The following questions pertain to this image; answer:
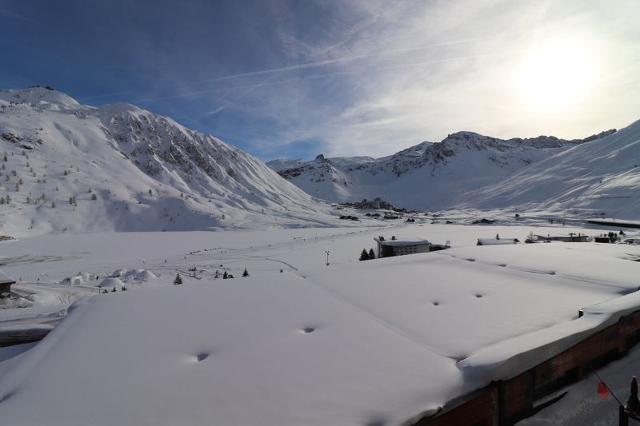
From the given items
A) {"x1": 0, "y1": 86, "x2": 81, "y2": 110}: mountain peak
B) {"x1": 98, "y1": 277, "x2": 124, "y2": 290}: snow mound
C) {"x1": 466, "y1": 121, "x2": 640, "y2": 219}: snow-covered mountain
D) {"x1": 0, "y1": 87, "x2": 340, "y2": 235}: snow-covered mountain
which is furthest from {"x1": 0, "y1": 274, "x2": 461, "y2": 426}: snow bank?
{"x1": 0, "y1": 86, "x2": 81, "y2": 110}: mountain peak

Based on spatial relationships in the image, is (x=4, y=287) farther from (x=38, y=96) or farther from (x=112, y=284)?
(x=38, y=96)

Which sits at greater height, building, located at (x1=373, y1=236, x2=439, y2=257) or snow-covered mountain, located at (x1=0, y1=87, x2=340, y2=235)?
snow-covered mountain, located at (x1=0, y1=87, x2=340, y2=235)

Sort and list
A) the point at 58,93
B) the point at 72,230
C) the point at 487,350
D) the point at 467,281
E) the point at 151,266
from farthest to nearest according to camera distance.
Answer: the point at 58,93, the point at 72,230, the point at 151,266, the point at 467,281, the point at 487,350

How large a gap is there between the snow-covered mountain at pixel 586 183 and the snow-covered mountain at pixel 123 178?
227ft

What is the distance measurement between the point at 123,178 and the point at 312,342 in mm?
92559

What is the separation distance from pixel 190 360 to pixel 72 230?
6929 centimetres

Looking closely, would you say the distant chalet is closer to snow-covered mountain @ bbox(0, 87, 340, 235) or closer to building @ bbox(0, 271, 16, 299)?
building @ bbox(0, 271, 16, 299)

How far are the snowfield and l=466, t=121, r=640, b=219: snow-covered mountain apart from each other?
91323 millimetres

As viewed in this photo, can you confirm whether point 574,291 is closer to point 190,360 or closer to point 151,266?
point 190,360

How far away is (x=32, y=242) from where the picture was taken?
4869 cm

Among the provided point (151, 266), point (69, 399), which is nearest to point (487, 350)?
point (69, 399)

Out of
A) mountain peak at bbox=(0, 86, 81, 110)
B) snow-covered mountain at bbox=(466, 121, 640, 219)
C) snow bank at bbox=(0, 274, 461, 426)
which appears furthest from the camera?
mountain peak at bbox=(0, 86, 81, 110)

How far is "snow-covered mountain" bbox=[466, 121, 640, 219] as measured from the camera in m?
85.2

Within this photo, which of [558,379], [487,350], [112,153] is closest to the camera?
[487,350]
